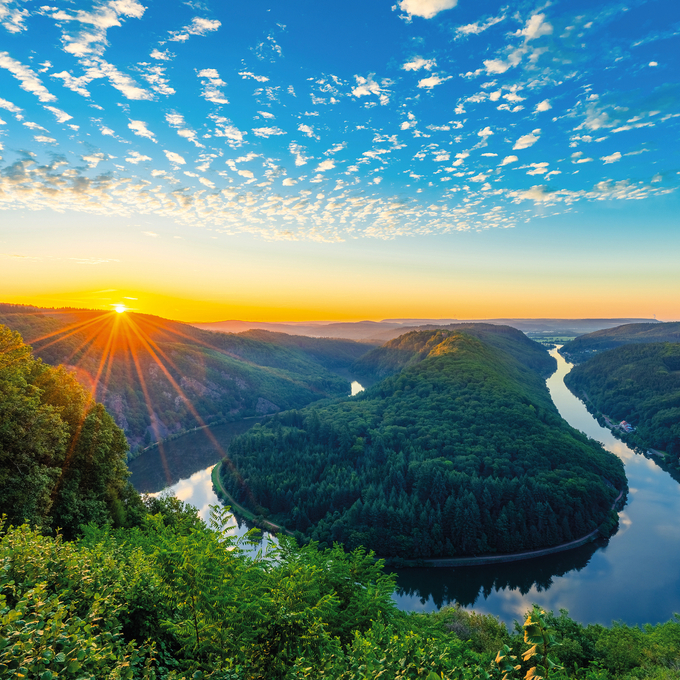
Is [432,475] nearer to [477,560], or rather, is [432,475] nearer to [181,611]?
[477,560]

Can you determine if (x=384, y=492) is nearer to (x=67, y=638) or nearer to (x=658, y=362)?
(x=67, y=638)

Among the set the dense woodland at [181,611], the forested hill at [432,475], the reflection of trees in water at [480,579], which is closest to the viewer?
the dense woodland at [181,611]

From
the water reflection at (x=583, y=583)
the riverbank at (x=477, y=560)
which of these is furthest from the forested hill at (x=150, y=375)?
the water reflection at (x=583, y=583)

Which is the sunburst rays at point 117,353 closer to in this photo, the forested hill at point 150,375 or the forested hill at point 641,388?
the forested hill at point 150,375

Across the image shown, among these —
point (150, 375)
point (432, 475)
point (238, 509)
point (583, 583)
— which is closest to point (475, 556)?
point (432, 475)

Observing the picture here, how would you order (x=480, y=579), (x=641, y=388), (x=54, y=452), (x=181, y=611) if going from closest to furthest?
(x=181, y=611)
(x=54, y=452)
(x=480, y=579)
(x=641, y=388)

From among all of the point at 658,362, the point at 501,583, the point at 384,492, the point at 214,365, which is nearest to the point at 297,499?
the point at 384,492

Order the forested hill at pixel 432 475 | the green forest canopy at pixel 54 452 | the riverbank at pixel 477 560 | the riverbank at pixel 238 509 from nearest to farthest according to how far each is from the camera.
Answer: the green forest canopy at pixel 54 452
the riverbank at pixel 477 560
the forested hill at pixel 432 475
the riverbank at pixel 238 509
